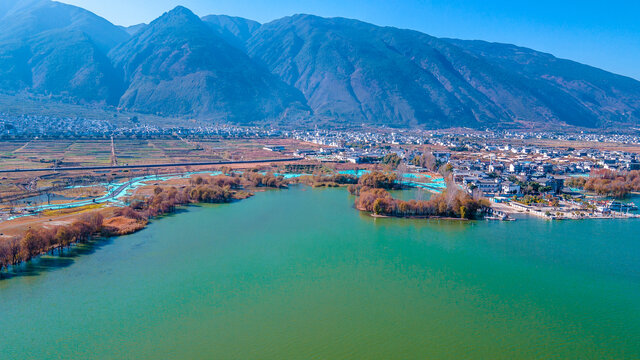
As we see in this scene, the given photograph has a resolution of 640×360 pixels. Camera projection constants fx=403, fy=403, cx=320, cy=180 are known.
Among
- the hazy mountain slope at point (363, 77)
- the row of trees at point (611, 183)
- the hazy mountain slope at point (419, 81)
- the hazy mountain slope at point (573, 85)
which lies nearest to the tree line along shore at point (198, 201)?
the row of trees at point (611, 183)

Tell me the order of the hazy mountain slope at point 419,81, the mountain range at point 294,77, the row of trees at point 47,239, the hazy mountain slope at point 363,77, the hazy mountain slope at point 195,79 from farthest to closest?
the hazy mountain slope at point 419,81 < the hazy mountain slope at point 363,77 < the mountain range at point 294,77 < the hazy mountain slope at point 195,79 < the row of trees at point 47,239

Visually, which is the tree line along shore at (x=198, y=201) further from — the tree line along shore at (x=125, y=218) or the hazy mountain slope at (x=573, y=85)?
the hazy mountain slope at (x=573, y=85)

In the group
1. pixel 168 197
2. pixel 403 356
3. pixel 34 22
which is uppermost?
pixel 34 22

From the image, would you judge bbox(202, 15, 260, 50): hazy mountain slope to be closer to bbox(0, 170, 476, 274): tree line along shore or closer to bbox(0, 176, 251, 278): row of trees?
bbox(0, 170, 476, 274): tree line along shore

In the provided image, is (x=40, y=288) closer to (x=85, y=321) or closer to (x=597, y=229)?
(x=85, y=321)

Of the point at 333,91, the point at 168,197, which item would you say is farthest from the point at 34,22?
the point at 168,197

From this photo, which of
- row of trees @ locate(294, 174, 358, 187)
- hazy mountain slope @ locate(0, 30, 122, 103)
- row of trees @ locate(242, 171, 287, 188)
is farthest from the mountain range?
row of trees @ locate(242, 171, 287, 188)
